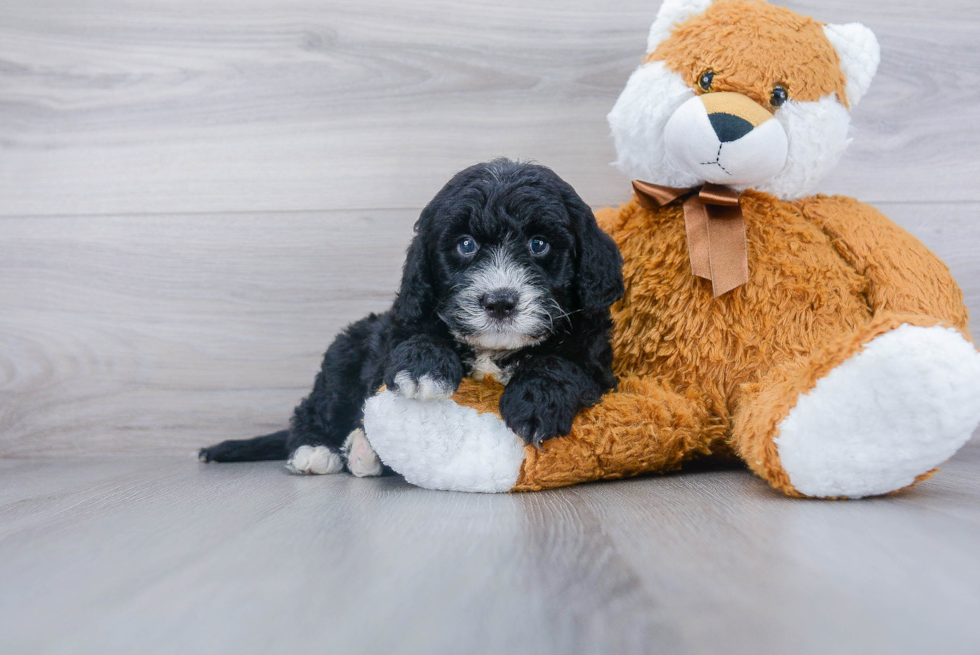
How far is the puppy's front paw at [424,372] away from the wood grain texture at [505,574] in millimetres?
167

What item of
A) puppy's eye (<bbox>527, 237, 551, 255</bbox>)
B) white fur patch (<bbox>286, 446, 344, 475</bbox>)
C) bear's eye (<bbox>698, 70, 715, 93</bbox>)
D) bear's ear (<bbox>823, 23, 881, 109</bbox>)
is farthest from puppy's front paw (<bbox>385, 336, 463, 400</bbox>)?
bear's ear (<bbox>823, 23, 881, 109</bbox>)

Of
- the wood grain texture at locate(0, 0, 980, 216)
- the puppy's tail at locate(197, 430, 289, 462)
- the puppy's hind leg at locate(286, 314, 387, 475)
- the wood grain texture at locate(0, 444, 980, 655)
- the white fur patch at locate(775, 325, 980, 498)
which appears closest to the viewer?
the wood grain texture at locate(0, 444, 980, 655)

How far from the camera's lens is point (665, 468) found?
123 cm

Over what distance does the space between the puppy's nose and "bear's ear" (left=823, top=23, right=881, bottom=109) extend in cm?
78

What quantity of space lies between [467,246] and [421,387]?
23cm

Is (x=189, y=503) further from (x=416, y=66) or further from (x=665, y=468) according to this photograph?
(x=416, y=66)

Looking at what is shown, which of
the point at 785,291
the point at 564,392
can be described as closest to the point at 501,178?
the point at 564,392

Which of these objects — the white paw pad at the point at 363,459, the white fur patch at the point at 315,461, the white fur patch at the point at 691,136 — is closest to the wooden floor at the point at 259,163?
the white fur patch at the point at 315,461

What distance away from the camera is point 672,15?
1.35 m

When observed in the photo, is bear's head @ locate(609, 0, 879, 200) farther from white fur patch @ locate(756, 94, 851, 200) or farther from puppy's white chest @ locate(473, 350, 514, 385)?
puppy's white chest @ locate(473, 350, 514, 385)

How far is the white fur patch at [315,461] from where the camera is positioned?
1432 mm

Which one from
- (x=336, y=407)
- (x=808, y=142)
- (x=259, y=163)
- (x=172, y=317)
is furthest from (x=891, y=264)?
(x=172, y=317)

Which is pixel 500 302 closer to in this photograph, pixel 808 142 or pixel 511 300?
pixel 511 300

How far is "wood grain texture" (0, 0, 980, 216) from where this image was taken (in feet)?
5.65
